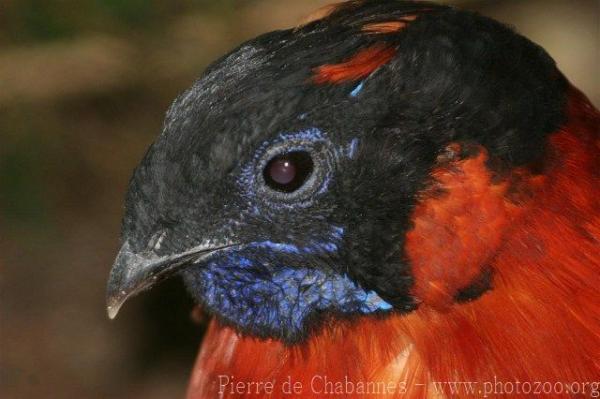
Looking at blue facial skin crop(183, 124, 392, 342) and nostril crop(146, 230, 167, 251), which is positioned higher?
nostril crop(146, 230, 167, 251)

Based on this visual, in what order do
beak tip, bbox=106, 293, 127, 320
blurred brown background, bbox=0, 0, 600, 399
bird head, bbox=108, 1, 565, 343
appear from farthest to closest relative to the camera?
blurred brown background, bbox=0, 0, 600, 399 → beak tip, bbox=106, 293, 127, 320 → bird head, bbox=108, 1, 565, 343

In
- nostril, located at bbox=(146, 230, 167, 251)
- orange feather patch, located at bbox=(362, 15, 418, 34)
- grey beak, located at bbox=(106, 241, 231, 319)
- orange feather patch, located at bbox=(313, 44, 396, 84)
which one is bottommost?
grey beak, located at bbox=(106, 241, 231, 319)

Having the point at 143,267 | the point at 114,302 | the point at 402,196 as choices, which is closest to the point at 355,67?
the point at 402,196

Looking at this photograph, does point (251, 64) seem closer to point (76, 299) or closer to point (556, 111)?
point (556, 111)

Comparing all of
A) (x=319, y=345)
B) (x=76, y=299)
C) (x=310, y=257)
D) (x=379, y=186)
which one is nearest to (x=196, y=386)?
(x=319, y=345)

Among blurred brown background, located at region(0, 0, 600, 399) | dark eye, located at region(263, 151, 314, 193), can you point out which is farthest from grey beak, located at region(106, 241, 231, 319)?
blurred brown background, located at region(0, 0, 600, 399)

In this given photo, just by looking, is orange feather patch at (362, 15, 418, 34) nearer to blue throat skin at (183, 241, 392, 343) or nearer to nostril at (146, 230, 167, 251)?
blue throat skin at (183, 241, 392, 343)
